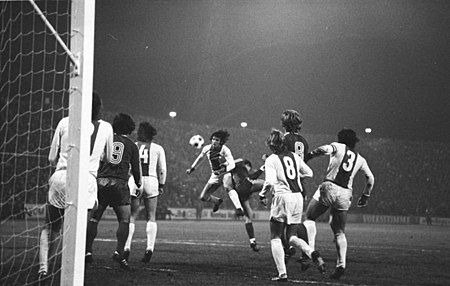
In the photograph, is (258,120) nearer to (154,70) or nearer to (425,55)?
(154,70)

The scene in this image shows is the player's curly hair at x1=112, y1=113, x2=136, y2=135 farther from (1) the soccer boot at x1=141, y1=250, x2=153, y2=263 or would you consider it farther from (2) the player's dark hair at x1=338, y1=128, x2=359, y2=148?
(2) the player's dark hair at x1=338, y1=128, x2=359, y2=148

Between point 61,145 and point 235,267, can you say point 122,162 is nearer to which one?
point 61,145

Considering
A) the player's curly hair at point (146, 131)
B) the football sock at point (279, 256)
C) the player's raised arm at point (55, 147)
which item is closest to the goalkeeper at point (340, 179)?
the football sock at point (279, 256)

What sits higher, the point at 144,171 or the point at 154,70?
the point at 154,70

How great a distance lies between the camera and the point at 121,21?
956 centimetres

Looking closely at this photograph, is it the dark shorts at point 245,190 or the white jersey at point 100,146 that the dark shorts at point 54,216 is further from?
the dark shorts at point 245,190

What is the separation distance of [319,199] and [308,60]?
746cm

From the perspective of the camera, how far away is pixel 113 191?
5.26m

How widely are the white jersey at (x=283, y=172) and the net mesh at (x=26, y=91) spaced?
1.90 meters

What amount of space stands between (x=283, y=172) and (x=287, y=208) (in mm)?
333

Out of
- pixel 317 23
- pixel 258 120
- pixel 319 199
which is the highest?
pixel 317 23

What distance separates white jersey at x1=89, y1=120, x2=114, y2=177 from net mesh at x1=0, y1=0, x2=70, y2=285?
1.18ft

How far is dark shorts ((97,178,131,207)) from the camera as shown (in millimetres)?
5254

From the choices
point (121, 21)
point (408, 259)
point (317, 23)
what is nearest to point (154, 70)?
point (121, 21)
